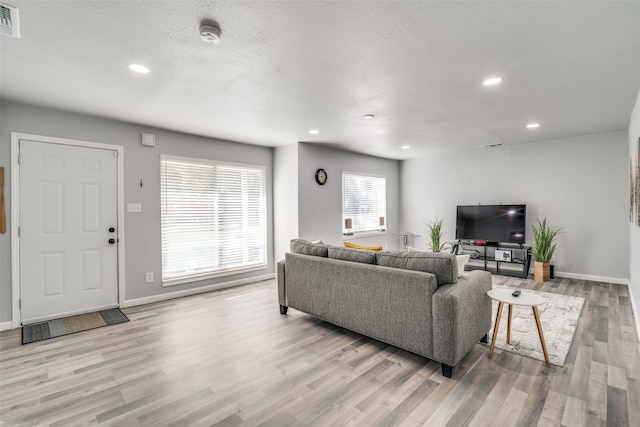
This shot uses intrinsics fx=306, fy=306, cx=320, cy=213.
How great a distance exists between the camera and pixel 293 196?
17.4 ft

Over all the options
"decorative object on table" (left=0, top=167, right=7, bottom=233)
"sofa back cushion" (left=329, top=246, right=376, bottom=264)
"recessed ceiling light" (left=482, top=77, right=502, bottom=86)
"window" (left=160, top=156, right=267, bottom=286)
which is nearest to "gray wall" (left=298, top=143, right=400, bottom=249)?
"window" (left=160, top=156, right=267, bottom=286)

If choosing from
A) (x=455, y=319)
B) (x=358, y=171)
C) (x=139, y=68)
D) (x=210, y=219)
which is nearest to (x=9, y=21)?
(x=139, y=68)

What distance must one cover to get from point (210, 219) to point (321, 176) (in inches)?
81.5

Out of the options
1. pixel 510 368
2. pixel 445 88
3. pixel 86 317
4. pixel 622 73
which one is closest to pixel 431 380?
pixel 510 368

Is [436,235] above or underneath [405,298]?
above

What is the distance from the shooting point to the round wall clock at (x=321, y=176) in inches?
218

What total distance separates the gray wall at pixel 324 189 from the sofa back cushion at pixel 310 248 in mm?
1430

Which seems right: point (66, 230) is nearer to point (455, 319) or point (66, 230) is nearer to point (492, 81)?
point (455, 319)

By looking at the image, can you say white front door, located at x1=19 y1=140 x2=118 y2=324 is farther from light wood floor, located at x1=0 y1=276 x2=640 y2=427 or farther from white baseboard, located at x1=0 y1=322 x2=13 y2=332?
light wood floor, located at x1=0 y1=276 x2=640 y2=427

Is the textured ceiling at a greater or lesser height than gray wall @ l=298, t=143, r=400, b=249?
greater

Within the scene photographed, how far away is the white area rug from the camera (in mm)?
2697

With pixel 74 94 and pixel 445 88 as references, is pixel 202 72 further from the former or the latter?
pixel 445 88

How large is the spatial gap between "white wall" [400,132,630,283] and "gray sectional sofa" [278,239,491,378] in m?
3.67

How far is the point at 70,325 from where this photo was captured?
11.2 ft
